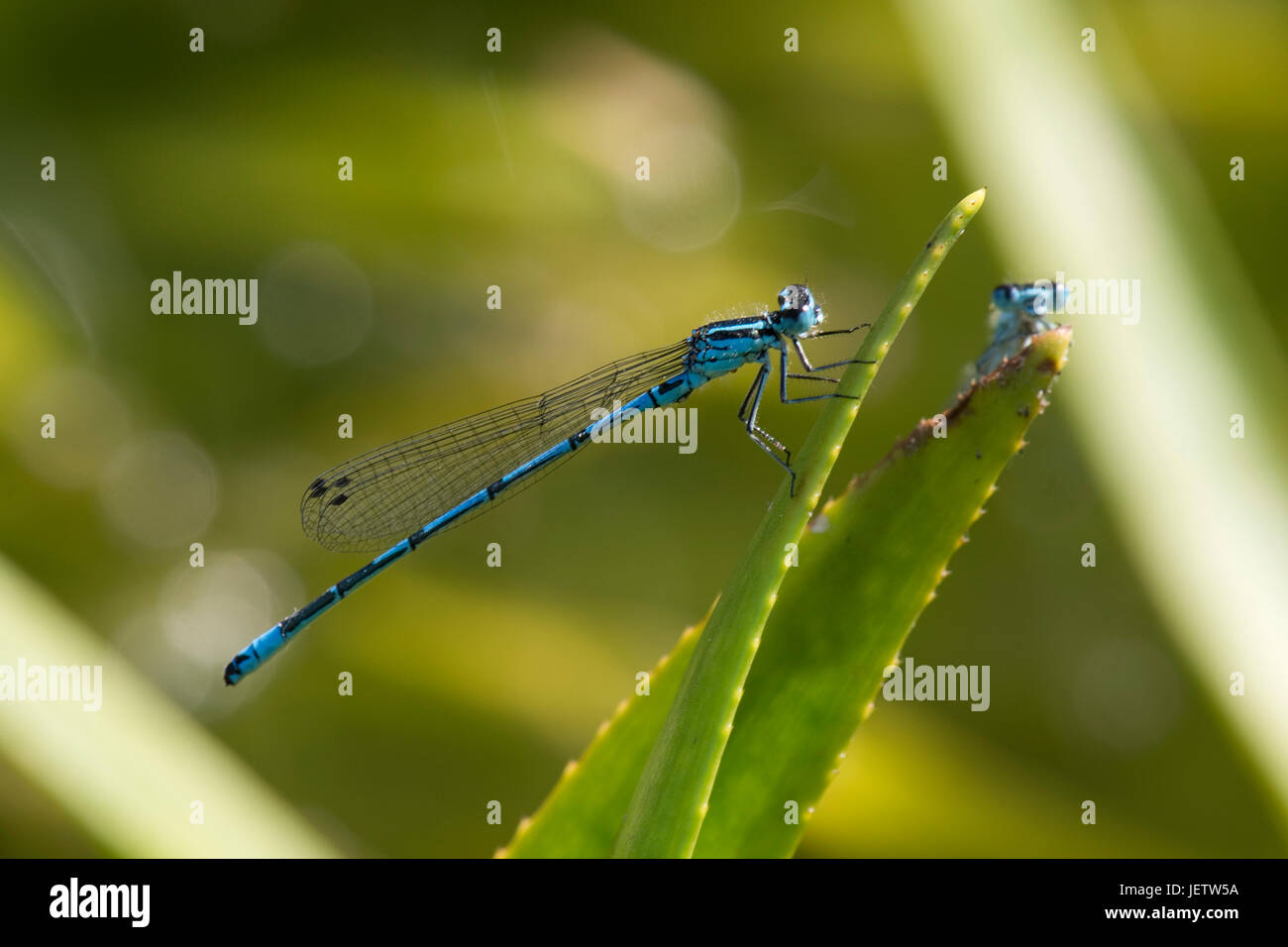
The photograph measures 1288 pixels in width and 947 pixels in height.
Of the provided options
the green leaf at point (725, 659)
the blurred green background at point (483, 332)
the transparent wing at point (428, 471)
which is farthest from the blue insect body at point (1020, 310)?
the blurred green background at point (483, 332)

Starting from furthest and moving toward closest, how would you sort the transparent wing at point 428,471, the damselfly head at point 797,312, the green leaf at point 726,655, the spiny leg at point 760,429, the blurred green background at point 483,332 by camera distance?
the blurred green background at point 483,332
the transparent wing at point 428,471
the damselfly head at point 797,312
the spiny leg at point 760,429
the green leaf at point 726,655

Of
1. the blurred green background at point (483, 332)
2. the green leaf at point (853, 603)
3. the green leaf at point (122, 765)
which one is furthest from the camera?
the blurred green background at point (483, 332)

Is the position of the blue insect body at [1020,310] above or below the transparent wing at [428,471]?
above

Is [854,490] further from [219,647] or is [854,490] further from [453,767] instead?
[219,647]

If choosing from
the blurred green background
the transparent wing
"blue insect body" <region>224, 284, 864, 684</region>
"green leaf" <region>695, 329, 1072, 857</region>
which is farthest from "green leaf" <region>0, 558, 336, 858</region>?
the blurred green background

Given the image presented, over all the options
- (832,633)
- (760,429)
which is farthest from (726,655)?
(760,429)

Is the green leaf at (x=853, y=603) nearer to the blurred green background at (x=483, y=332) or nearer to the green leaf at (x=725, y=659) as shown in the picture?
the green leaf at (x=725, y=659)
